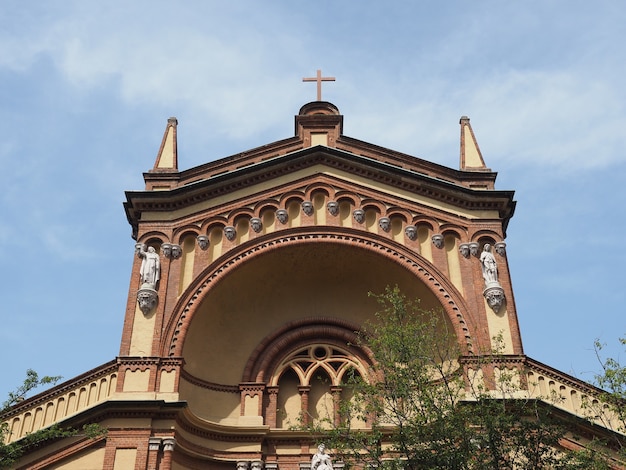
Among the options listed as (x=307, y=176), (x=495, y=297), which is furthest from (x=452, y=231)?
(x=307, y=176)

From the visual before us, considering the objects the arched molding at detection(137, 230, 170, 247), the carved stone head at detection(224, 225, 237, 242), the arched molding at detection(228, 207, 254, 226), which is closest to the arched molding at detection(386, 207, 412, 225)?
the arched molding at detection(228, 207, 254, 226)

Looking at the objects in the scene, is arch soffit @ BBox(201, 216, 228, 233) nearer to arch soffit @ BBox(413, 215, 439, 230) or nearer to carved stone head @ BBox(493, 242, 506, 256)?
arch soffit @ BBox(413, 215, 439, 230)

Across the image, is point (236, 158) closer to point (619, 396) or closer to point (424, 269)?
point (424, 269)

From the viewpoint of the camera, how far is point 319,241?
842 inches

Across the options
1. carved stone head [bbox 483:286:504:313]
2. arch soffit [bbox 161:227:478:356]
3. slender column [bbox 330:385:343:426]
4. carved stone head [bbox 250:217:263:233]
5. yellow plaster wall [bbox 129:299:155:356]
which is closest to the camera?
yellow plaster wall [bbox 129:299:155:356]

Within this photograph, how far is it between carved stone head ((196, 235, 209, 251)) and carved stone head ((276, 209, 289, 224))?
6.66 feet

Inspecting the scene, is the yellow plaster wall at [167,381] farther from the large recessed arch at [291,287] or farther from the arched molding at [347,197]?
the arched molding at [347,197]

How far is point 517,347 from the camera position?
19219mm

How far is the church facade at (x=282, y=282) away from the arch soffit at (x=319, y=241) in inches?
1.4

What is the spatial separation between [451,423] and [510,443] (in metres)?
1.11

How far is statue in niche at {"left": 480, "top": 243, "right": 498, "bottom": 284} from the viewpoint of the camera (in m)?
20.3

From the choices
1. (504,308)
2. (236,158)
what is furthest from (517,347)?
(236,158)

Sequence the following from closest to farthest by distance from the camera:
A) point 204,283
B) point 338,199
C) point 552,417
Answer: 1. point 552,417
2. point 204,283
3. point 338,199

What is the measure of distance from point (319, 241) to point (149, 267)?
451 centimetres
